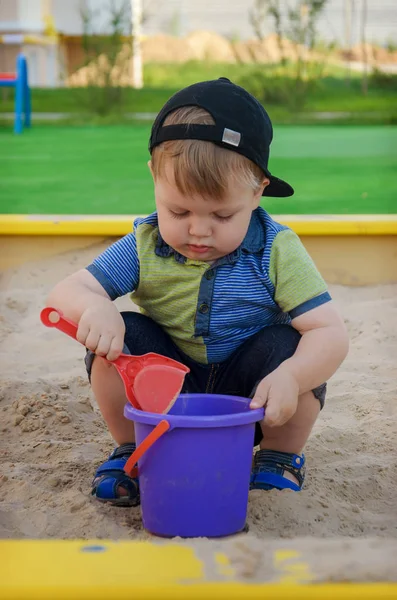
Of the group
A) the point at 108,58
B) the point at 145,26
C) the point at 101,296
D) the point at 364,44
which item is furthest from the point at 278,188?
the point at 364,44

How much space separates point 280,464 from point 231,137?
56 cm

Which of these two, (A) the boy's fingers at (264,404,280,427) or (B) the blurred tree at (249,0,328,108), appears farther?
(B) the blurred tree at (249,0,328,108)

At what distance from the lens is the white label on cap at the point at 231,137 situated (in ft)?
4.38

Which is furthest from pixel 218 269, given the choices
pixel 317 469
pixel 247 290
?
pixel 317 469

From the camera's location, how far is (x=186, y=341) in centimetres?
156

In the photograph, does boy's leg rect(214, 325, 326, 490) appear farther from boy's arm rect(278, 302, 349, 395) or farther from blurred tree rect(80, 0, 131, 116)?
blurred tree rect(80, 0, 131, 116)

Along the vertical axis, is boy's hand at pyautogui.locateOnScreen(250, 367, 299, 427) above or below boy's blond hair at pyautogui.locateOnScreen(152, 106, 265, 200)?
below

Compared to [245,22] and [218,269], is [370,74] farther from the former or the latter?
[218,269]

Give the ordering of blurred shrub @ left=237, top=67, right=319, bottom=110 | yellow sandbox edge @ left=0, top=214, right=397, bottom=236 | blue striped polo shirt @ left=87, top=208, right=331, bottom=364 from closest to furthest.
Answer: blue striped polo shirt @ left=87, top=208, right=331, bottom=364 → yellow sandbox edge @ left=0, top=214, right=397, bottom=236 → blurred shrub @ left=237, top=67, right=319, bottom=110

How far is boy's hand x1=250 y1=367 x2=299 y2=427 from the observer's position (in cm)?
129

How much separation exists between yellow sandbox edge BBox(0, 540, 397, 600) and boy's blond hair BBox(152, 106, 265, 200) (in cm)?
63

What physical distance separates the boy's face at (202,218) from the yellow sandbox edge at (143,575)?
0.63 metres

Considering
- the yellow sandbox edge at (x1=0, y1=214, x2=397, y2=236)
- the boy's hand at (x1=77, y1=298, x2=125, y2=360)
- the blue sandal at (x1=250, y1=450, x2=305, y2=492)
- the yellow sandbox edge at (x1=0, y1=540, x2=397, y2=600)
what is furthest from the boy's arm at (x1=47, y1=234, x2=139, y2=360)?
the yellow sandbox edge at (x1=0, y1=214, x2=397, y2=236)

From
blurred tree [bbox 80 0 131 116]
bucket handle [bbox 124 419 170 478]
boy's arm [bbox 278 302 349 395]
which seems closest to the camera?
bucket handle [bbox 124 419 170 478]
